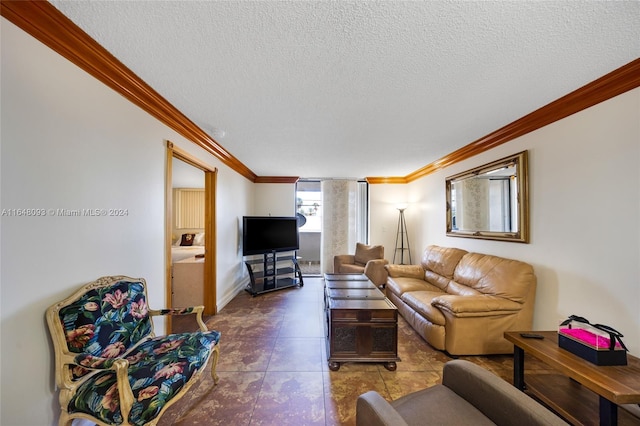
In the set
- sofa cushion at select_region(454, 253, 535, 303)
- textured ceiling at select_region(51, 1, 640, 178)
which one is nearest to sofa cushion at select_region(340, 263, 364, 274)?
sofa cushion at select_region(454, 253, 535, 303)

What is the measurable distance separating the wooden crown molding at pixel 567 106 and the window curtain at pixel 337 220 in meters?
2.53

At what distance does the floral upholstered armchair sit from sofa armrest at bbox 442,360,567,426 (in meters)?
1.59

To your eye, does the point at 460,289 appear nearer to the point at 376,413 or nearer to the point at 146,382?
the point at 376,413

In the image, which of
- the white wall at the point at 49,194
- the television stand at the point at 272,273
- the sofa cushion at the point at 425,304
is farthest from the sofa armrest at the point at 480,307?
the television stand at the point at 272,273

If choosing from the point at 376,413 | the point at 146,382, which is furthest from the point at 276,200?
the point at 376,413

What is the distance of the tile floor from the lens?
65.4 inches

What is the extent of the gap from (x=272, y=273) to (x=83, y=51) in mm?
4110

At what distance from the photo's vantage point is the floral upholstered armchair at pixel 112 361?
120cm

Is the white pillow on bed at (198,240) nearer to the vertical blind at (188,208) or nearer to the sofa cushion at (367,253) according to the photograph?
the vertical blind at (188,208)

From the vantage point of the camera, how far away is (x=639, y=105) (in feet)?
5.24

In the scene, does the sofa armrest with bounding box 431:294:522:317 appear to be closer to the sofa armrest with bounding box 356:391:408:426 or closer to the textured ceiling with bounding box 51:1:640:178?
the sofa armrest with bounding box 356:391:408:426

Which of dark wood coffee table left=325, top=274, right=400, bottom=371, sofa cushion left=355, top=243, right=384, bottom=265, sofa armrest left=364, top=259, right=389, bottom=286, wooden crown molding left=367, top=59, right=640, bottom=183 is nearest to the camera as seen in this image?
wooden crown molding left=367, top=59, right=640, bottom=183

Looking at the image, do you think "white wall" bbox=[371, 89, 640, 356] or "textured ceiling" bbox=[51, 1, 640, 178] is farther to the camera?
"white wall" bbox=[371, 89, 640, 356]

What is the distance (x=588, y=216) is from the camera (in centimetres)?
191
